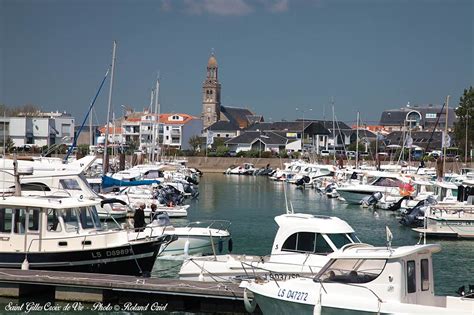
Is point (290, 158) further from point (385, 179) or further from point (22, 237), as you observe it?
point (22, 237)

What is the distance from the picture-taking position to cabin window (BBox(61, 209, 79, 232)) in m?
24.1

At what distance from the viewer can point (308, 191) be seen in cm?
8375

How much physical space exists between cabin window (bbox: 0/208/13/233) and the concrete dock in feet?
5.49

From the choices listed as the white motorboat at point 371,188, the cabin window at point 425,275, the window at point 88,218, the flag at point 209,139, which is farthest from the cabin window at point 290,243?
the flag at point 209,139

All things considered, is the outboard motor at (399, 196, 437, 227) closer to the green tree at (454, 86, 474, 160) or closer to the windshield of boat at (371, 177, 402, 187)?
the windshield of boat at (371, 177, 402, 187)

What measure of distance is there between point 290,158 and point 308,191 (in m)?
50.1

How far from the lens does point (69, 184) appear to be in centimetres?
3509

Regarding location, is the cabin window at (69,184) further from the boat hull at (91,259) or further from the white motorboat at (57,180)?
the boat hull at (91,259)

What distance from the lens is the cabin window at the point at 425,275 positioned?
55.6 feet

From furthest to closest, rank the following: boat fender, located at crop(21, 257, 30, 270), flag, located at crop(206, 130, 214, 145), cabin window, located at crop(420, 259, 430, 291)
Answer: flag, located at crop(206, 130, 214, 145), boat fender, located at crop(21, 257, 30, 270), cabin window, located at crop(420, 259, 430, 291)

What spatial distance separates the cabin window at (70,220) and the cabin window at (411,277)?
11361 millimetres

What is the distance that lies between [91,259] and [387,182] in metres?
43.2

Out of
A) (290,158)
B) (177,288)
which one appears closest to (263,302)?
(177,288)

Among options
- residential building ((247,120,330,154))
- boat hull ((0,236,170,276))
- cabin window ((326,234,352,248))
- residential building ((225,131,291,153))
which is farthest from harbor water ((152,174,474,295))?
residential building ((247,120,330,154))
